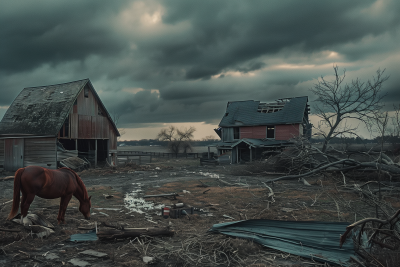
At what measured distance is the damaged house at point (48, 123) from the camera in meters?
23.1

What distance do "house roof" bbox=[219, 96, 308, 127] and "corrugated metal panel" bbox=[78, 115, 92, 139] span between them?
17.1 metres

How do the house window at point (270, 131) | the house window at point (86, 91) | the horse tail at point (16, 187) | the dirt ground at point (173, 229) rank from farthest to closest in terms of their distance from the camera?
1. the house window at point (270, 131)
2. the house window at point (86, 91)
3. the horse tail at point (16, 187)
4. the dirt ground at point (173, 229)

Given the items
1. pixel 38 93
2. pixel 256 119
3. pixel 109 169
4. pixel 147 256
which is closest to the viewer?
pixel 147 256

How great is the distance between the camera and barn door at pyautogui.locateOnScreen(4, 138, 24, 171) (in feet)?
77.5

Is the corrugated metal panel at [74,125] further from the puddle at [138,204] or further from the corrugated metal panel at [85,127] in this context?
the puddle at [138,204]

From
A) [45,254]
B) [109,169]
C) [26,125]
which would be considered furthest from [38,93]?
[45,254]

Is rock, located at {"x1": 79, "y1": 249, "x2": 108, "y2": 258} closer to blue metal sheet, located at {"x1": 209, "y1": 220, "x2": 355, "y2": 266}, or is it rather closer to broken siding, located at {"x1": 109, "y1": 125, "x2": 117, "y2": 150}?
blue metal sheet, located at {"x1": 209, "y1": 220, "x2": 355, "y2": 266}

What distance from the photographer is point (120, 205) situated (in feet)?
35.9

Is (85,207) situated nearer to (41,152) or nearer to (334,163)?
(334,163)

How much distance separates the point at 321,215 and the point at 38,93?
27479 mm

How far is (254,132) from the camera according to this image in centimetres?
3544

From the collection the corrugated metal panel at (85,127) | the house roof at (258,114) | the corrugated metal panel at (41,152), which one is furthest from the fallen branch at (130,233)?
the house roof at (258,114)

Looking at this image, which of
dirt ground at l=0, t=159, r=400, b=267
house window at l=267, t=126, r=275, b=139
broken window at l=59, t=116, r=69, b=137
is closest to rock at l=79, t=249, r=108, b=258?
dirt ground at l=0, t=159, r=400, b=267

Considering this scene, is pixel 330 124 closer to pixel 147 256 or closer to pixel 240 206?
pixel 240 206
